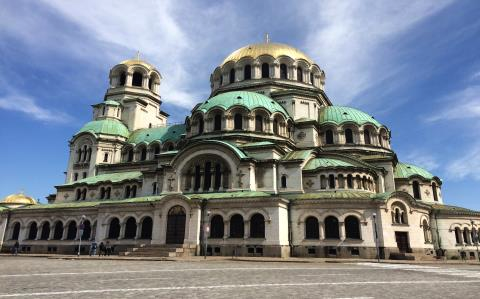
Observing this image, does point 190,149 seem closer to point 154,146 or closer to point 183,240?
point 183,240

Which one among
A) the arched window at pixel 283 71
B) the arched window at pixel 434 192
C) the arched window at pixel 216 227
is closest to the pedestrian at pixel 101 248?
the arched window at pixel 216 227

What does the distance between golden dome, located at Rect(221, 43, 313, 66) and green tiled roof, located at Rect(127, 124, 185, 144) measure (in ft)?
43.2

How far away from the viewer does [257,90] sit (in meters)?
53.0

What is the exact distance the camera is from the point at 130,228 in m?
39.3

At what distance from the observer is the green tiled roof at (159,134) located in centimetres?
5281

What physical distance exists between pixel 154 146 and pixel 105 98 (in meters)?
17.1

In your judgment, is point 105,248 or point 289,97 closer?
point 105,248

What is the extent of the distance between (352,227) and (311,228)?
3814 mm

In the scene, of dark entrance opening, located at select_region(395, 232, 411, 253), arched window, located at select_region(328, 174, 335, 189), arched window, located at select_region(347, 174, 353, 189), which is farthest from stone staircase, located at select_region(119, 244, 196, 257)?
dark entrance opening, located at select_region(395, 232, 411, 253)

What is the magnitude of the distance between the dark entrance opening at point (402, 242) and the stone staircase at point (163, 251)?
63.7ft

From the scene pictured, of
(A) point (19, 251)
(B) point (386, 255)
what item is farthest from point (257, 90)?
(A) point (19, 251)

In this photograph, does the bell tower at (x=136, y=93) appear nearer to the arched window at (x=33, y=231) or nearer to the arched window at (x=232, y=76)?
the arched window at (x=232, y=76)

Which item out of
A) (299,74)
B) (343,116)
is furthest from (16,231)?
(343,116)

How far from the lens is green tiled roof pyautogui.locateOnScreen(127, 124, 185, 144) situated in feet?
173
